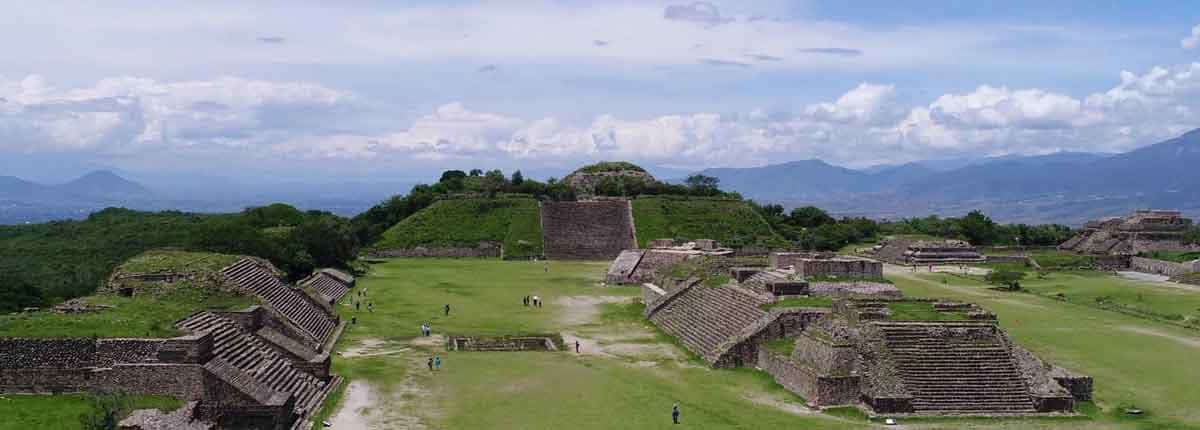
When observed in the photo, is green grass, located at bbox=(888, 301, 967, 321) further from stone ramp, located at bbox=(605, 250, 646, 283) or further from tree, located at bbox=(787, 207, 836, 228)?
tree, located at bbox=(787, 207, 836, 228)

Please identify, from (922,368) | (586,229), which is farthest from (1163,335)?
(586,229)

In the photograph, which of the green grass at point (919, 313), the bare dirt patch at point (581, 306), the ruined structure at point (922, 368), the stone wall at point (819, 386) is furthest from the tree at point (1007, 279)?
the stone wall at point (819, 386)

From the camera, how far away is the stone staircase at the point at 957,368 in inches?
998

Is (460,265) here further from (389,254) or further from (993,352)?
(993,352)

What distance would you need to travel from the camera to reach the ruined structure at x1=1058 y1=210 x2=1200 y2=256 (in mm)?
77438

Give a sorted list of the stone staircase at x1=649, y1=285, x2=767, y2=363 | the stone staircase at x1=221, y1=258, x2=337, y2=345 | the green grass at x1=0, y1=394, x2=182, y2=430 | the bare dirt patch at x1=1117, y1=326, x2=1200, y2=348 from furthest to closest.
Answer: the bare dirt patch at x1=1117, y1=326, x2=1200, y2=348 → the stone staircase at x1=221, y1=258, x2=337, y2=345 → the stone staircase at x1=649, y1=285, x2=767, y2=363 → the green grass at x1=0, y1=394, x2=182, y2=430

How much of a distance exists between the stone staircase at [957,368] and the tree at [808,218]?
71471 mm

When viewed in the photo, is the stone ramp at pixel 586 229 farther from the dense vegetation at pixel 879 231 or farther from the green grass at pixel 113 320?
the green grass at pixel 113 320

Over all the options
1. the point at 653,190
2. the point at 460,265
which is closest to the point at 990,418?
A: the point at 460,265

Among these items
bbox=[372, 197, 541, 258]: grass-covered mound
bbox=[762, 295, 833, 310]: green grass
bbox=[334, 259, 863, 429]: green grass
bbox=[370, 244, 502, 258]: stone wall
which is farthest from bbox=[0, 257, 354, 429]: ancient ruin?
bbox=[372, 197, 541, 258]: grass-covered mound

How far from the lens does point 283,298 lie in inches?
1443

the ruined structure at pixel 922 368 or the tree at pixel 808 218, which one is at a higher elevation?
the tree at pixel 808 218

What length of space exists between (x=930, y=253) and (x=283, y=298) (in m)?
53.1

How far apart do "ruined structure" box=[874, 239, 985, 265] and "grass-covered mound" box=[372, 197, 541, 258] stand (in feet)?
91.2
